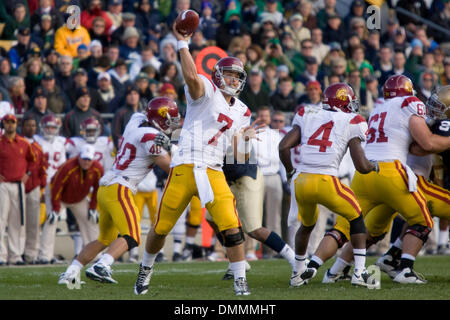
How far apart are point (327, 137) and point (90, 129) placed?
490 centimetres

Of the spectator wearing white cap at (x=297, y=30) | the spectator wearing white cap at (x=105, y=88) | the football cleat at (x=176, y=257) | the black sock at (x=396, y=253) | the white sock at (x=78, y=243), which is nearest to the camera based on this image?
the black sock at (x=396, y=253)

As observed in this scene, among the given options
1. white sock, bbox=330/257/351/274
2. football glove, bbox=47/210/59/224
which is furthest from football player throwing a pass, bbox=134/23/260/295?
football glove, bbox=47/210/59/224

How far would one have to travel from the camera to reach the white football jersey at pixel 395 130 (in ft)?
25.3

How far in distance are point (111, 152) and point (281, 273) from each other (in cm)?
380

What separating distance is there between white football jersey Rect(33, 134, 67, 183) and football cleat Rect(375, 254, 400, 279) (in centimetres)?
528

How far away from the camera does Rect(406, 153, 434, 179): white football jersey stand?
26.8 feet

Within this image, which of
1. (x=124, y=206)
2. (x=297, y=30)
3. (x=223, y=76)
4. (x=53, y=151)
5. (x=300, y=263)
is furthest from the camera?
(x=297, y=30)

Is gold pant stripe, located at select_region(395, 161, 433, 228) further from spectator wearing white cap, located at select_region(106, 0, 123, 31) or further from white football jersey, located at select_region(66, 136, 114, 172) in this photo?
spectator wearing white cap, located at select_region(106, 0, 123, 31)

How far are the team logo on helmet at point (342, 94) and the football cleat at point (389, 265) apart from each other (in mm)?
1611

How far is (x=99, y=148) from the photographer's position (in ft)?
39.2

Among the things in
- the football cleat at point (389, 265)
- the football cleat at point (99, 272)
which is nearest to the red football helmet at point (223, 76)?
the football cleat at point (99, 272)

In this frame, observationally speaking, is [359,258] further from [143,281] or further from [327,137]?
[143,281]

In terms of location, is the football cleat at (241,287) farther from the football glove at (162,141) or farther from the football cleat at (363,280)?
the football glove at (162,141)

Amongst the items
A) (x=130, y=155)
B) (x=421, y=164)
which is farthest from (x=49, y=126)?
(x=421, y=164)
